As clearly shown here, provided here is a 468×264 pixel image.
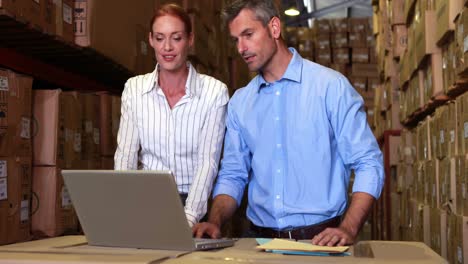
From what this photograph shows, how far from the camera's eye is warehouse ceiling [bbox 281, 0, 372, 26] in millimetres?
11508

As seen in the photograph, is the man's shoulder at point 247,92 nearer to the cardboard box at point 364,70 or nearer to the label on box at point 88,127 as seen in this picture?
the label on box at point 88,127

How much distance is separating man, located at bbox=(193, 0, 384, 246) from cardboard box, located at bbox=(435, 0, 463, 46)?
117 cm

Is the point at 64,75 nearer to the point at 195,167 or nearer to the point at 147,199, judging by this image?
the point at 195,167

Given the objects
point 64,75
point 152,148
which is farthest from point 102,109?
point 152,148

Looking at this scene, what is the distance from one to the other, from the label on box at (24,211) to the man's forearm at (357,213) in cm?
121

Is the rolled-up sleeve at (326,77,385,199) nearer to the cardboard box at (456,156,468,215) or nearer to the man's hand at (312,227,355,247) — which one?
the man's hand at (312,227,355,247)

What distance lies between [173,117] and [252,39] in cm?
39

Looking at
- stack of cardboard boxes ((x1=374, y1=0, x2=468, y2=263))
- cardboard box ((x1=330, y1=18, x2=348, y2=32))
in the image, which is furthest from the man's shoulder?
cardboard box ((x1=330, y1=18, x2=348, y2=32))

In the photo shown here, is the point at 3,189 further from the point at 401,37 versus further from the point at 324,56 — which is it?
the point at 324,56

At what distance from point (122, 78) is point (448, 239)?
6.16 ft

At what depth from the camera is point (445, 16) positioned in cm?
312

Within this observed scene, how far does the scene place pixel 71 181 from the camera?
146cm

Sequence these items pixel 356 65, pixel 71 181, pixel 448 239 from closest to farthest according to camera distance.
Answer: pixel 71 181 → pixel 448 239 → pixel 356 65

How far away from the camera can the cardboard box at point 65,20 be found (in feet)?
8.21
